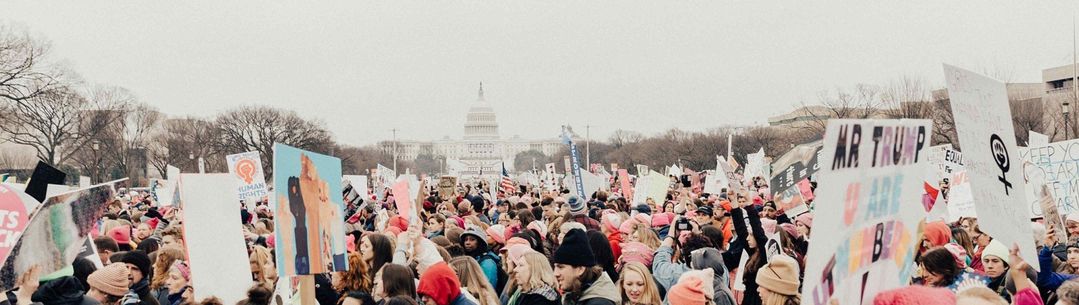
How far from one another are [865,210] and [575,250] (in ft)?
9.06

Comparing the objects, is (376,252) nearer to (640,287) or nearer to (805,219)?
(640,287)

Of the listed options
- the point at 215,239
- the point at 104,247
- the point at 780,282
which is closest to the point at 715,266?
the point at 780,282

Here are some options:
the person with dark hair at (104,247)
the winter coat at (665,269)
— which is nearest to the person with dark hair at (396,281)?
the winter coat at (665,269)

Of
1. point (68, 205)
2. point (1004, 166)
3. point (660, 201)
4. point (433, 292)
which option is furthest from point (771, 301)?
point (660, 201)

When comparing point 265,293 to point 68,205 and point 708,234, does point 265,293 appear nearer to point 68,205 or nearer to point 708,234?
point 68,205

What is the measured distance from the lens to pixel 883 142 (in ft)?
10.5

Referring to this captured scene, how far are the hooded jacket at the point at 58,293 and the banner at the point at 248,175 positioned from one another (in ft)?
37.8

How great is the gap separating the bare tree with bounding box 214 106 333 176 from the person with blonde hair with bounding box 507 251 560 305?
7089cm

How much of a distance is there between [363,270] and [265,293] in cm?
115

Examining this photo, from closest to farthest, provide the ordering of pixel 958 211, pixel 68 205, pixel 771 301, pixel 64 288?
Answer: pixel 68 205
pixel 771 301
pixel 64 288
pixel 958 211

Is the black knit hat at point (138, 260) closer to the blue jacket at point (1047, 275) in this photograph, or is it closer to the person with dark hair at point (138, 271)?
the person with dark hair at point (138, 271)

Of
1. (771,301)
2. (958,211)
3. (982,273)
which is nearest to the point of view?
(771,301)

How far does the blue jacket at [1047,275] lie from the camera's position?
21.4ft

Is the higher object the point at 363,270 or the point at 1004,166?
the point at 1004,166
